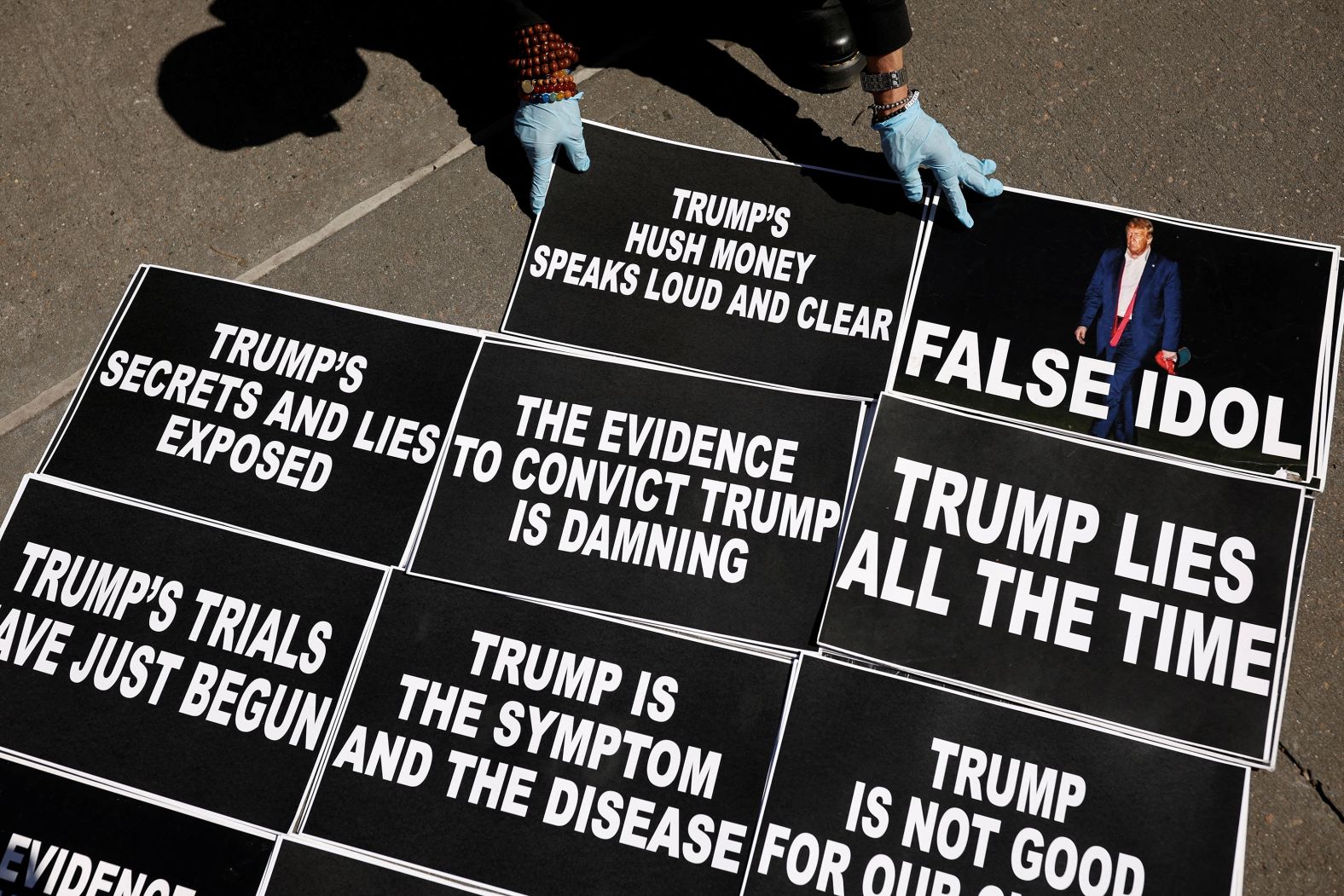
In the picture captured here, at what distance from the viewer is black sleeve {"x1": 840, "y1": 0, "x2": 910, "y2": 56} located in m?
2.76

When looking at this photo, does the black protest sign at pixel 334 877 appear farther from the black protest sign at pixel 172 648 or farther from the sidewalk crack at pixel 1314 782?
the sidewalk crack at pixel 1314 782

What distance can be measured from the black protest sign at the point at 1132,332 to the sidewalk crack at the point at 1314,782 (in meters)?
0.86

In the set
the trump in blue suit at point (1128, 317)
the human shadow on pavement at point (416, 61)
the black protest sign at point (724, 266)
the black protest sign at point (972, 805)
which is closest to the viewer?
the black protest sign at point (972, 805)

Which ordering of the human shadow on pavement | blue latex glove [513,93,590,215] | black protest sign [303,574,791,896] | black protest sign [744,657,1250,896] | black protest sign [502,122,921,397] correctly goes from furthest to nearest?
the human shadow on pavement < blue latex glove [513,93,590,215] < black protest sign [502,122,921,397] < black protest sign [303,574,791,896] < black protest sign [744,657,1250,896]

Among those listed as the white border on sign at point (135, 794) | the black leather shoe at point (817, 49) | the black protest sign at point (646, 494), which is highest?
the black leather shoe at point (817, 49)

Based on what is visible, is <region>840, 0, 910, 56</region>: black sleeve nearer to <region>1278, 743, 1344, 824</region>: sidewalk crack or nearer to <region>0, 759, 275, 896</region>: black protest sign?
<region>1278, 743, 1344, 824</region>: sidewalk crack

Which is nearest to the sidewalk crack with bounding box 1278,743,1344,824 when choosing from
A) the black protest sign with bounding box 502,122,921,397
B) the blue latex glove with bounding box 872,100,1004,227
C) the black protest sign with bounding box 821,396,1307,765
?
the black protest sign with bounding box 821,396,1307,765

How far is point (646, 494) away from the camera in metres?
3.04

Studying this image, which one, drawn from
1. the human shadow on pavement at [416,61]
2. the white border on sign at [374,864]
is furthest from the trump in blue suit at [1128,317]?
the white border on sign at [374,864]

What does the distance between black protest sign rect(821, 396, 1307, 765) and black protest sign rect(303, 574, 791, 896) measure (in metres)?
0.50

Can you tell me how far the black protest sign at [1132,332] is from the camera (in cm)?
296

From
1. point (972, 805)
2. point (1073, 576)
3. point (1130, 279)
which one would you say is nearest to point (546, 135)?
point (1130, 279)

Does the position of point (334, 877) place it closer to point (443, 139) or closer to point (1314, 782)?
point (443, 139)

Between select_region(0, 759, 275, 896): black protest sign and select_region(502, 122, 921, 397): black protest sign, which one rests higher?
select_region(502, 122, 921, 397): black protest sign
